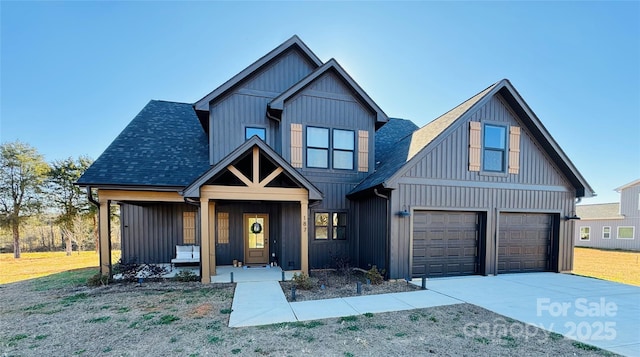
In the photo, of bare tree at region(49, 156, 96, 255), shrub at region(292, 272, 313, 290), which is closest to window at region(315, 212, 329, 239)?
shrub at region(292, 272, 313, 290)

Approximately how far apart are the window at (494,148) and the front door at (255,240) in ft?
27.0

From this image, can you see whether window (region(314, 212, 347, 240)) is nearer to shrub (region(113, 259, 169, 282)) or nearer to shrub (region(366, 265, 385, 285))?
shrub (region(366, 265, 385, 285))

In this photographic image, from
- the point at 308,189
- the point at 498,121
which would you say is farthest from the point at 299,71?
the point at 498,121

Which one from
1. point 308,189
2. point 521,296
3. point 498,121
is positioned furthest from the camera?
point 498,121

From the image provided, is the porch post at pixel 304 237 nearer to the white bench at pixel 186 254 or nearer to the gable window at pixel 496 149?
the white bench at pixel 186 254

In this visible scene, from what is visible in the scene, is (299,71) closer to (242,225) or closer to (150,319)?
(242,225)

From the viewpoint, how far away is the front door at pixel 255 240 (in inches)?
397

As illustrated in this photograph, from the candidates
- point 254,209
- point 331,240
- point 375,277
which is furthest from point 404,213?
point 254,209

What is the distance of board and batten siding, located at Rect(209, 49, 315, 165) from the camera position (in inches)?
363

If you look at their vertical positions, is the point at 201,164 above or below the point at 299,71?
below

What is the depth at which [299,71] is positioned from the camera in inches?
401

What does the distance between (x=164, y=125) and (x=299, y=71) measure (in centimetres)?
614

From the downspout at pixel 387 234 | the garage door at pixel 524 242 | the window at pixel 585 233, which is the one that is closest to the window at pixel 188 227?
the downspout at pixel 387 234

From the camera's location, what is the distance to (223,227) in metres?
10.1
